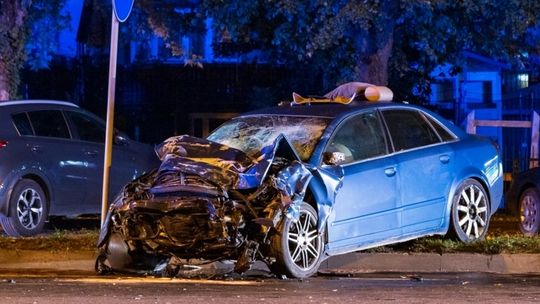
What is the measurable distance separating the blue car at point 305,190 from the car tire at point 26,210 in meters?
3.09

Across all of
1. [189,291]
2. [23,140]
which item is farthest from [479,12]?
[189,291]


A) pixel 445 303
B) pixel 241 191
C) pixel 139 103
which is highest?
pixel 139 103

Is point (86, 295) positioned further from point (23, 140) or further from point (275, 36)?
point (275, 36)

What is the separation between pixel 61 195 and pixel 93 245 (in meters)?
2.51

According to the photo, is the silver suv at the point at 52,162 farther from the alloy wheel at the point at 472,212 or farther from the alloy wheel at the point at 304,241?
the alloy wheel at the point at 472,212

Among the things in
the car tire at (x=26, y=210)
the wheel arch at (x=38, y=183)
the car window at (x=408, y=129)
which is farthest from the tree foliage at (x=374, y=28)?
the car tire at (x=26, y=210)

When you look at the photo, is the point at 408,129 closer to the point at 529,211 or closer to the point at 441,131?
the point at 441,131

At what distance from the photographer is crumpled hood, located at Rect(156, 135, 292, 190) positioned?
914 cm

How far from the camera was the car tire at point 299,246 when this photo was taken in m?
9.10

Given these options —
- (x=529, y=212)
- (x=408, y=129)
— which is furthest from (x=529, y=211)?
(x=408, y=129)

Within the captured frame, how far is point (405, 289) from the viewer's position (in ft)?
27.8

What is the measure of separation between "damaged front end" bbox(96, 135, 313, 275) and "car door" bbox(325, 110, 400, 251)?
2.06 feet

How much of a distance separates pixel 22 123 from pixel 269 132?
401cm

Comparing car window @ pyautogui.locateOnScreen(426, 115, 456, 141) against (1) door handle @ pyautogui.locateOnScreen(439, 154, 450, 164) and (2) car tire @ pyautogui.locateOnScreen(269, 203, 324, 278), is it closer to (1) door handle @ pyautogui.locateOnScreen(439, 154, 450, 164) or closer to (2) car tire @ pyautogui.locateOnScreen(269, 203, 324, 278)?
(1) door handle @ pyautogui.locateOnScreen(439, 154, 450, 164)
